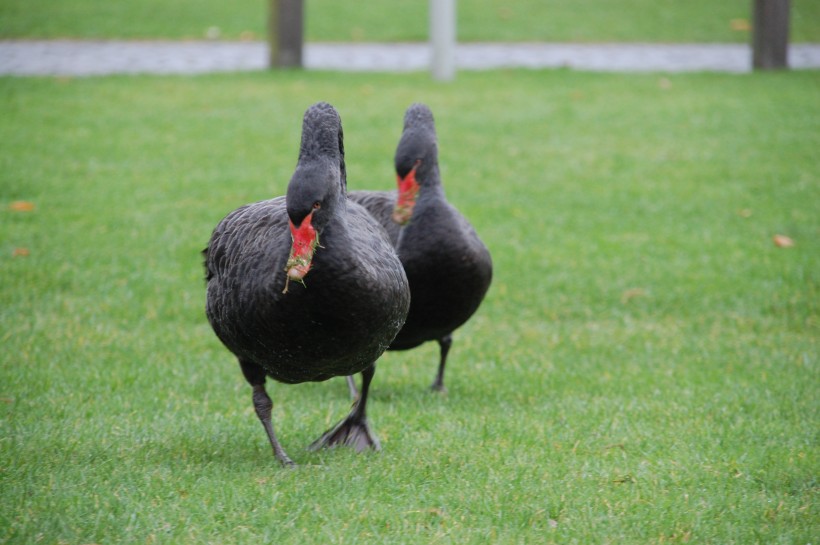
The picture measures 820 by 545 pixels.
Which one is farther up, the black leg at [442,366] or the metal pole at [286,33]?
the metal pole at [286,33]

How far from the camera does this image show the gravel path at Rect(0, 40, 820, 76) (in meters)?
15.4

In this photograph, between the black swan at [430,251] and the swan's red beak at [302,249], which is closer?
the swan's red beak at [302,249]

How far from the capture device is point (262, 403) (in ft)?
15.2

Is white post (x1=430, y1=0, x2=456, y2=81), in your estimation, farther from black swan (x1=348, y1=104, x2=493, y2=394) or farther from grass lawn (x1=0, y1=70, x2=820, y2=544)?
black swan (x1=348, y1=104, x2=493, y2=394)

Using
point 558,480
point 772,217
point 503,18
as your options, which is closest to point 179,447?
point 558,480

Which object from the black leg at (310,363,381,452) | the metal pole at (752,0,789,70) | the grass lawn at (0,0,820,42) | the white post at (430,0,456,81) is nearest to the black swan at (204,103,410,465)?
the black leg at (310,363,381,452)

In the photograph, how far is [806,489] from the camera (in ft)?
14.2

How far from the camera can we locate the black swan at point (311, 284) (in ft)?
13.2

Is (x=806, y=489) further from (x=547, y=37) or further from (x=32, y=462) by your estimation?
(x=547, y=37)

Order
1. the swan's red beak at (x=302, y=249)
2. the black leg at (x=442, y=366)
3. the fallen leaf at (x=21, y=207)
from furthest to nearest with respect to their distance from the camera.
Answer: the fallen leaf at (x=21, y=207) → the black leg at (x=442, y=366) → the swan's red beak at (x=302, y=249)

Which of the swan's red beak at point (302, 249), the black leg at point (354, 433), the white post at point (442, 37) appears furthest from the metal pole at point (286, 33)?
the swan's red beak at point (302, 249)

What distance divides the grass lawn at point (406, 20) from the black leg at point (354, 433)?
50.4 feet

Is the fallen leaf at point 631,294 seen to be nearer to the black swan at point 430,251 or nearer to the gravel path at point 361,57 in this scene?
the black swan at point 430,251

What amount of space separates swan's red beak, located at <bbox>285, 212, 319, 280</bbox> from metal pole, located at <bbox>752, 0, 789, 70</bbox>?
43.5 ft
